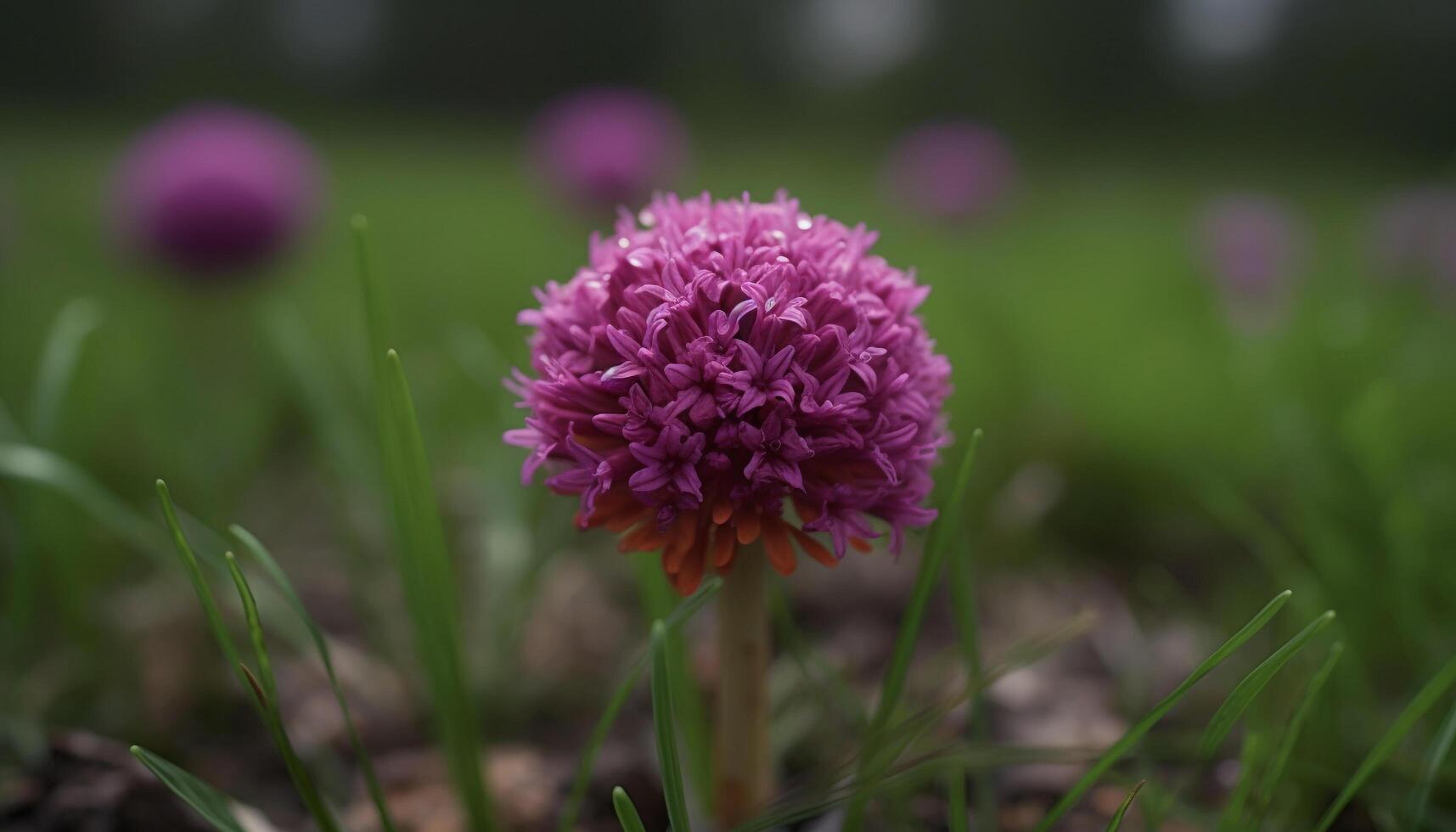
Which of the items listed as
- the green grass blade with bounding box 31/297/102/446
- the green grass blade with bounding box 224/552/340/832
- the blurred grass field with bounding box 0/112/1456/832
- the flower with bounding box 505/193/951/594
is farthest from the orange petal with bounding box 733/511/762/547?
the green grass blade with bounding box 31/297/102/446

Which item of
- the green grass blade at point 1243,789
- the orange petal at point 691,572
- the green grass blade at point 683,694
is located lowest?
the green grass blade at point 683,694

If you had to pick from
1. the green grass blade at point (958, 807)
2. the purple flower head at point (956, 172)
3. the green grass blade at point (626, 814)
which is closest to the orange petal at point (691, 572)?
the green grass blade at point (626, 814)

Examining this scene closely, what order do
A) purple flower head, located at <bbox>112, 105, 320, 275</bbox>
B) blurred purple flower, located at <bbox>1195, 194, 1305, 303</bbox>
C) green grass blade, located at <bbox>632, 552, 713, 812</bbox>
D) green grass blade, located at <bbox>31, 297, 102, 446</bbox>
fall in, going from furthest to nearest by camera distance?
blurred purple flower, located at <bbox>1195, 194, 1305, 303</bbox>
purple flower head, located at <bbox>112, 105, 320, 275</bbox>
green grass blade, located at <bbox>31, 297, 102, 446</bbox>
green grass blade, located at <bbox>632, 552, 713, 812</bbox>

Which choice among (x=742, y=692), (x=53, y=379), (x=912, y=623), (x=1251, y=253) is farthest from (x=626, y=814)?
(x=1251, y=253)

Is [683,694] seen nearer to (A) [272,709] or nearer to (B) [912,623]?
(B) [912,623]

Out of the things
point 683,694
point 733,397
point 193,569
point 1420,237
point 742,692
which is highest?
point 1420,237

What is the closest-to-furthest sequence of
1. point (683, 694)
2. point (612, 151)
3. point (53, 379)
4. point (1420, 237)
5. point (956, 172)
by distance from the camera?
point (683, 694) → point (53, 379) → point (612, 151) → point (1420, 237) → point (956, 172)

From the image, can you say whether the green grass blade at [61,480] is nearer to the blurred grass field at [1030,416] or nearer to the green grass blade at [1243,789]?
the blurred grass field at [1030,416]

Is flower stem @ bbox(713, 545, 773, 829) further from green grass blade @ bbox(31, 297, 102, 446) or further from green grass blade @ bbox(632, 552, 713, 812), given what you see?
green grass blade @ bbox(31, 297, 102, 446)
